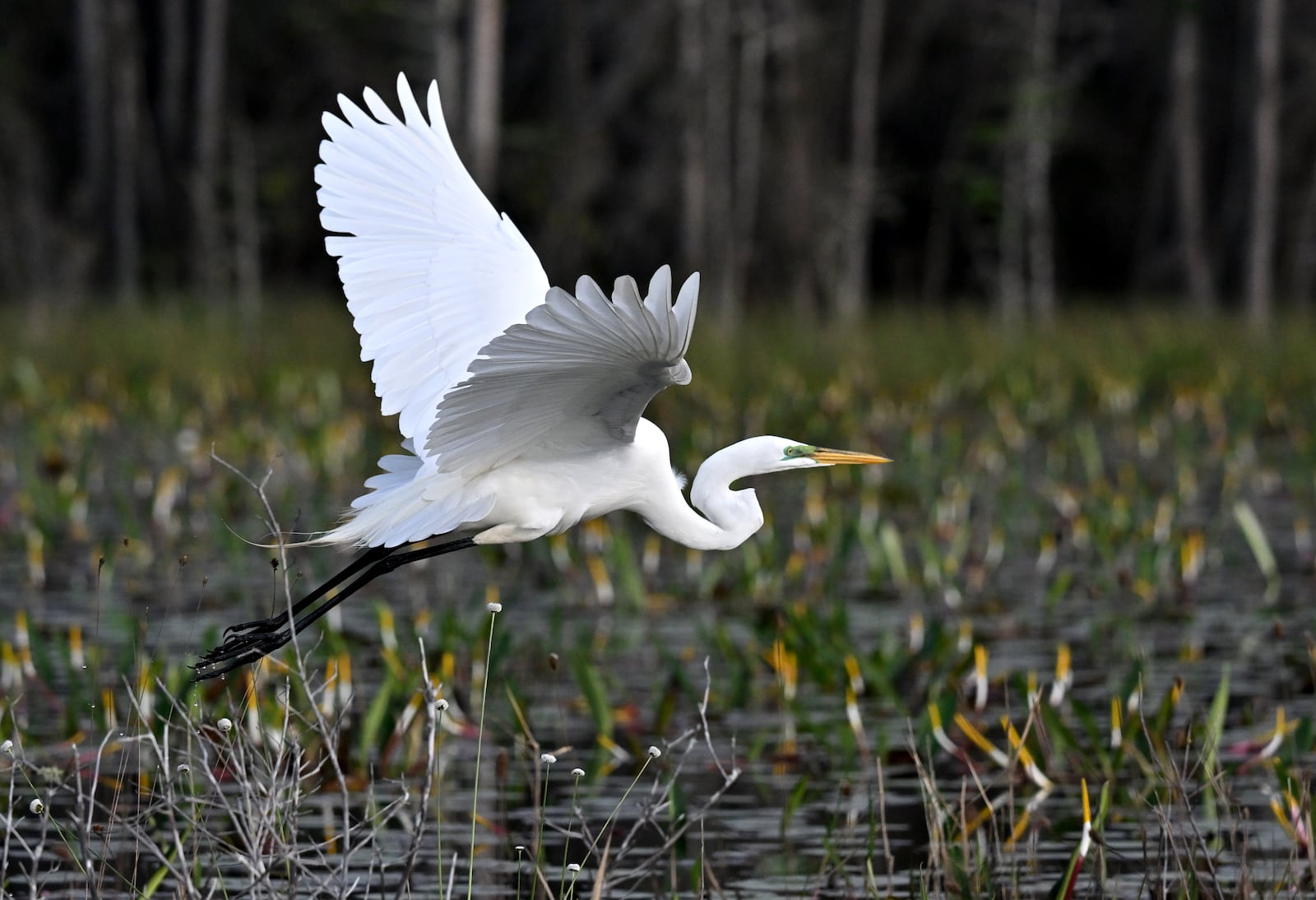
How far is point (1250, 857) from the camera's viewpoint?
3990 mm

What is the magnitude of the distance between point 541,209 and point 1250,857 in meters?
18.8

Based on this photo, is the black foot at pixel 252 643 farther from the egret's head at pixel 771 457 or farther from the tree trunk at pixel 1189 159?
the tree trunk at pixel 1189 159

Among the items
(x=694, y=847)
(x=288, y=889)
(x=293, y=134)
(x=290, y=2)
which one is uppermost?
(x=290, y=2)

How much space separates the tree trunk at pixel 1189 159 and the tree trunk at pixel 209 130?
10.2 metres

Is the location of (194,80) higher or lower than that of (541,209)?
higher

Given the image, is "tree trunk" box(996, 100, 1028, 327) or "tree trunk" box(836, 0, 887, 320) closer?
"tree trunk" box(996, 100, 1028, 327)

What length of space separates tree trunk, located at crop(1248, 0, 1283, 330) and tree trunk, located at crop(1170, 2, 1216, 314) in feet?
3.47

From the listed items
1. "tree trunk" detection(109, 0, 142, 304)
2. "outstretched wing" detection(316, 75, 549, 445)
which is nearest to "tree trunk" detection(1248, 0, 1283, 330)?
"tree trunk" detection(109, 0, 142, 304)

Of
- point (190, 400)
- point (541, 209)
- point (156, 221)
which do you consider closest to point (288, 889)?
point (190, 400)

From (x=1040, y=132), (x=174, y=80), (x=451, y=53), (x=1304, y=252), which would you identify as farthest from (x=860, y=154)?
(x=174, y=80)

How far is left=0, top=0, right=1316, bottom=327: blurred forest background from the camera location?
1986 cm

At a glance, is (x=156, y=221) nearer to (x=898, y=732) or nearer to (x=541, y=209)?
(x=541, y=209)

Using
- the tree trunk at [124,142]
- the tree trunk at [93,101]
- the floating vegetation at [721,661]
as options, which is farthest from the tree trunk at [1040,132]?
the tree trunk at [93,101]

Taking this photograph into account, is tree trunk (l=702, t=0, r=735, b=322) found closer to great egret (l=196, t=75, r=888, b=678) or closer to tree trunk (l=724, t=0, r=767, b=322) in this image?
tree trunk (l=724, t=0, r=767, b=322)
